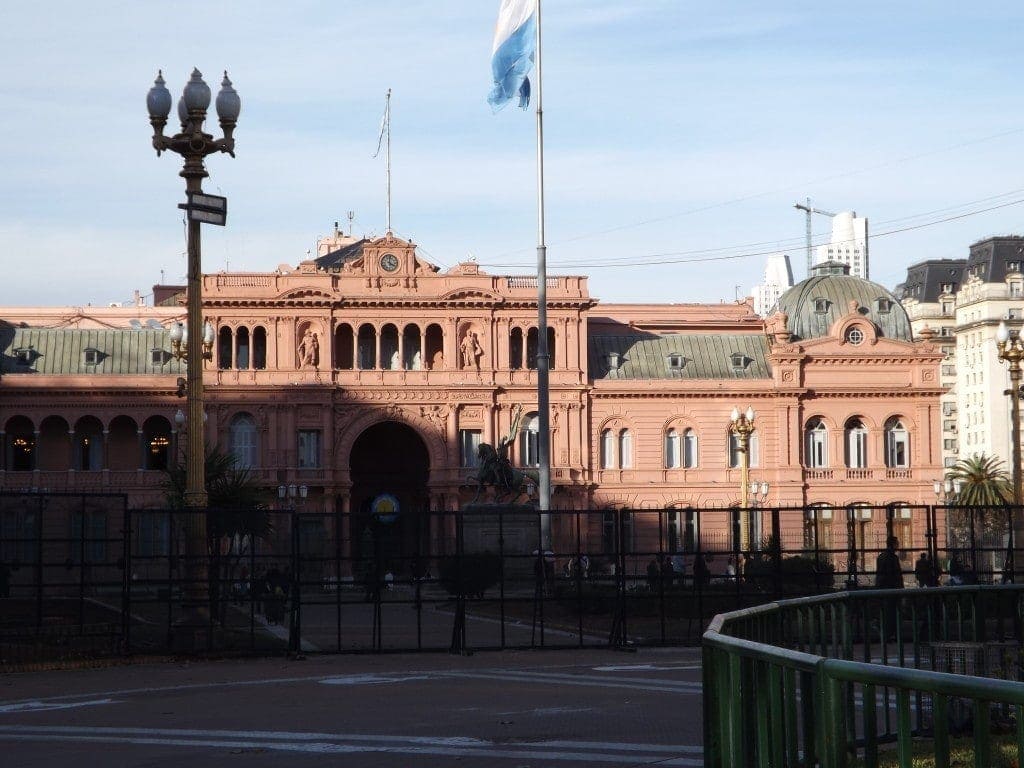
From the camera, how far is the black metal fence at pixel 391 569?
97.4ft

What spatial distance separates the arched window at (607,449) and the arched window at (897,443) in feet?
47.4

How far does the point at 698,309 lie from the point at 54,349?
38.1m

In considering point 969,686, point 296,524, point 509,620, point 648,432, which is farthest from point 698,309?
point 969,686

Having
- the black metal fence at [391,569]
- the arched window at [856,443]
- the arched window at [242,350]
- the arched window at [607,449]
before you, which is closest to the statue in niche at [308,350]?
the arched window at [242,350]

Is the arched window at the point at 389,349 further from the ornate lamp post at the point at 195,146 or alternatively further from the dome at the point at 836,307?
the ornate lamp post at the point at 195,146

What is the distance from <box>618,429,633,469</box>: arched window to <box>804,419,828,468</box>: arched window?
925 cm

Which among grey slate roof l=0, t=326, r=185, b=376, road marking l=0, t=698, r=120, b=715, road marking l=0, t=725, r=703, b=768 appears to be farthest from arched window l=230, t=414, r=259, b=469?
road marking l=0, t=725, r=703, b=768

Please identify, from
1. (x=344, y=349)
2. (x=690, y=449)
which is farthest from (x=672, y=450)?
(x=344, y=349)

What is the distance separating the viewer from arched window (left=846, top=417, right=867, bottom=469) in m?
86.6

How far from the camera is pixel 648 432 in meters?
85.9

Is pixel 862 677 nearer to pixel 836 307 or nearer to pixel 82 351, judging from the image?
pixel 82 351

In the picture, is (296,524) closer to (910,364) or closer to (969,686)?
(969,686)

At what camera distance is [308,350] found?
8344cm

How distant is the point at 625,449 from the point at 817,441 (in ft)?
33.1
